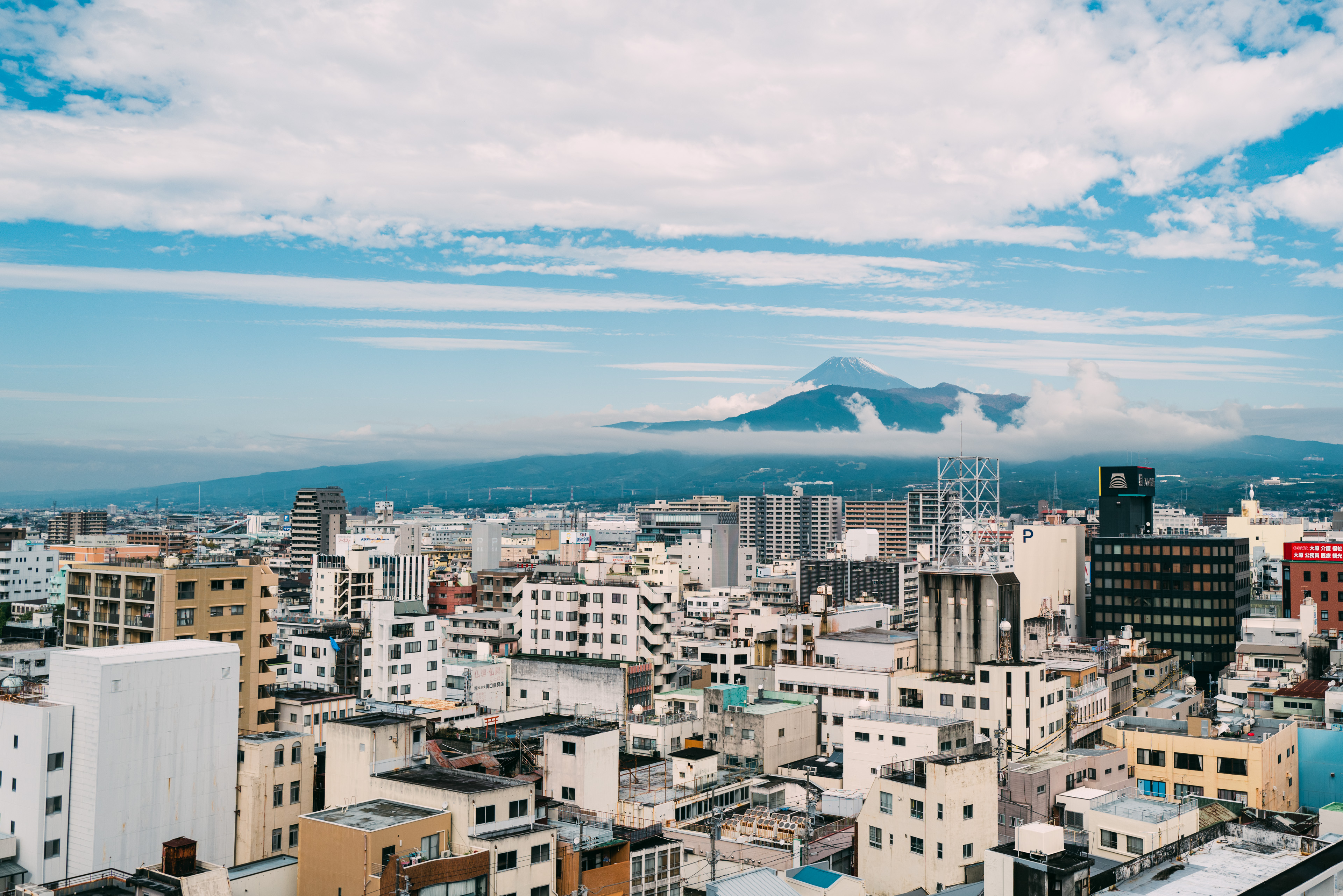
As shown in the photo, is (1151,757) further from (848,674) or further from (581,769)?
(581,769)

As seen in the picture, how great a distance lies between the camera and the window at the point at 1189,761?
43656 millimetres

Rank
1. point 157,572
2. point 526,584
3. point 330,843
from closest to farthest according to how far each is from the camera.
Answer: point 330,843
point 157,572
point 526,584

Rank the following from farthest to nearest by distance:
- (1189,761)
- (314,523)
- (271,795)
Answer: (314,523)
(1189,761)
(271,795)

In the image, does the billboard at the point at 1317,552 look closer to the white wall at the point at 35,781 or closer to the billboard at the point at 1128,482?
the billboard at the point at 1128,482

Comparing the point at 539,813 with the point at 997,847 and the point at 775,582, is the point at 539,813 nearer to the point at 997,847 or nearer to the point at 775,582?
the point at 997,847

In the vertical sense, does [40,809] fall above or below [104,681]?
below

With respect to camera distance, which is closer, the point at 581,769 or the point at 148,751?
the point at 148,751

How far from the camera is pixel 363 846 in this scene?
27625mm

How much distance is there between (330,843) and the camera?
93.2ft

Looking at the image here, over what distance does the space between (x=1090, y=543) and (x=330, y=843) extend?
104 metres

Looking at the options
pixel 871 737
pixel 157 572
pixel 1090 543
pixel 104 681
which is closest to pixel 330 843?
pixel 104 681

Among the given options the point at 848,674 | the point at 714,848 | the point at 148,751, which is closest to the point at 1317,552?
the point at 848,674

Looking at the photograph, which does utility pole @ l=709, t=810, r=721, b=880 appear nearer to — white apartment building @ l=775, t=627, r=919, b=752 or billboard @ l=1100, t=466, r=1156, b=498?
white apartment building @ l=775, t=627, r=919, b=752

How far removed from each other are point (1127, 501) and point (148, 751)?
10568cm
